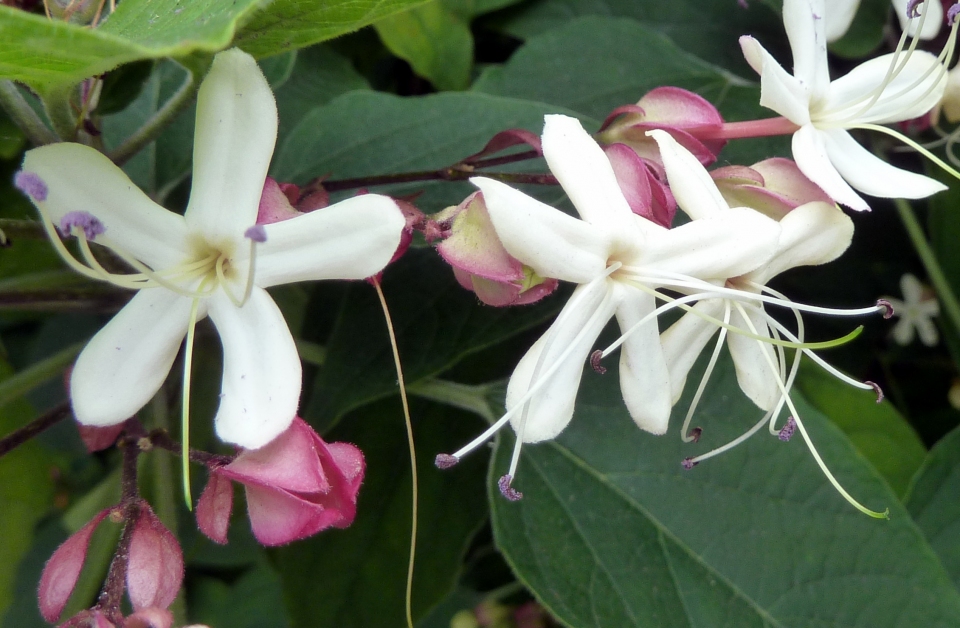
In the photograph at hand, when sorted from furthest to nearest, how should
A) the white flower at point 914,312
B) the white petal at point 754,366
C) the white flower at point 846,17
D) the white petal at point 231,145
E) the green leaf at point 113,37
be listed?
the white flower at point 914,312 → the white flower at point 846,17 → the white petal at point 754,366 → the white petal at point 231,145 → the green leaf at point 113,37

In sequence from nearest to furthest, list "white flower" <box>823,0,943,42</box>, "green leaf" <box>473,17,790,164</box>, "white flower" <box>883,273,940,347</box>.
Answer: "white flower" <box>823,0,943,42</box>, "green leaf" <box>473,17,790,164</box>, "white flower" <box>883,273,940,347</box>

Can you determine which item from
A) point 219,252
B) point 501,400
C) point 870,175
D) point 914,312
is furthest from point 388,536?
point 914,312

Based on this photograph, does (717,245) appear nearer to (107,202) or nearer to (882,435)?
(107,202)

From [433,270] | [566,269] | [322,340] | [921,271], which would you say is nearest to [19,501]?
[322,340]

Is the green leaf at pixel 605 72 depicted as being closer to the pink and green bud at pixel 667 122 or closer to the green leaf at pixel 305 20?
the pink and green bud at pixel 667 122

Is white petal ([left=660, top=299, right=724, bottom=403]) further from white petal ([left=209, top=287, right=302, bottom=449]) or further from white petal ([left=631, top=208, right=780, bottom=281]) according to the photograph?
white petal ([left=209, top=287, right=302, bottom=449])

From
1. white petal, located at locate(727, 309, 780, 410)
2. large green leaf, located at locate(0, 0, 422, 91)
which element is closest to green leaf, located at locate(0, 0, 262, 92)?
large green leaf, located at locate(0, 0, 422, 91)

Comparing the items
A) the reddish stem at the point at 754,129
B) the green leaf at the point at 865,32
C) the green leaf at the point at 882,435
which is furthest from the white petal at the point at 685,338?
the green leaf at the point at 865,32
